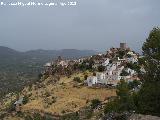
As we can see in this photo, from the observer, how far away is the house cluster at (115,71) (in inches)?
3127

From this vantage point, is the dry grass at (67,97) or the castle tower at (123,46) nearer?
the dry grass at (67,97)

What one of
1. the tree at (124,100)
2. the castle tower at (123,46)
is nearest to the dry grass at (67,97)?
the castle tower at (123,46)

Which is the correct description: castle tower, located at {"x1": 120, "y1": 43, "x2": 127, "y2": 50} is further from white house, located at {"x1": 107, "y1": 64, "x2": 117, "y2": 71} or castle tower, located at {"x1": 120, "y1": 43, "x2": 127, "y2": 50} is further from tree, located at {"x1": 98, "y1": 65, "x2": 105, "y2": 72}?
tree, located at {"x1": 98, "y1": 65, "x2": 105, "y2": 72}

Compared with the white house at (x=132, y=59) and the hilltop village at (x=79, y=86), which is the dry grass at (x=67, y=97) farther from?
the white house at (x=132, y=59)

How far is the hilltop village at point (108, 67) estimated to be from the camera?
80312 millimetres

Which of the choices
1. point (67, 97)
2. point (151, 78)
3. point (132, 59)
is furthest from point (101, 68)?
point (151, 78)

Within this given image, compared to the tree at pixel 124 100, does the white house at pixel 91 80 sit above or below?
below

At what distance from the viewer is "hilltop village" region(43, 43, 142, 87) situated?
80.3 meters

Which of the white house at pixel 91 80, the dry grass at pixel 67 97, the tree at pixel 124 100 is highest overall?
the tree at pixel 124 100

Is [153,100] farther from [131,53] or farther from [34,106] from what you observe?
[131,53]

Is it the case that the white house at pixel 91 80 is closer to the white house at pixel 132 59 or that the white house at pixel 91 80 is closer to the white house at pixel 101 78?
the white house at pixel 101 78

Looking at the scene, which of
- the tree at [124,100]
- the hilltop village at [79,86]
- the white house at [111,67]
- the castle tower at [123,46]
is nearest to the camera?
the tree at [124,100]

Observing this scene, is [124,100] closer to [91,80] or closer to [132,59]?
[91,80]

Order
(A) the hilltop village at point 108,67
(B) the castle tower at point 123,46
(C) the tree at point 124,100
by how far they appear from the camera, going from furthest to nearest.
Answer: (B) the castle tower at point 123,46
(A) the hilltop village at point 108,67
(C) the tree at point 124,100
